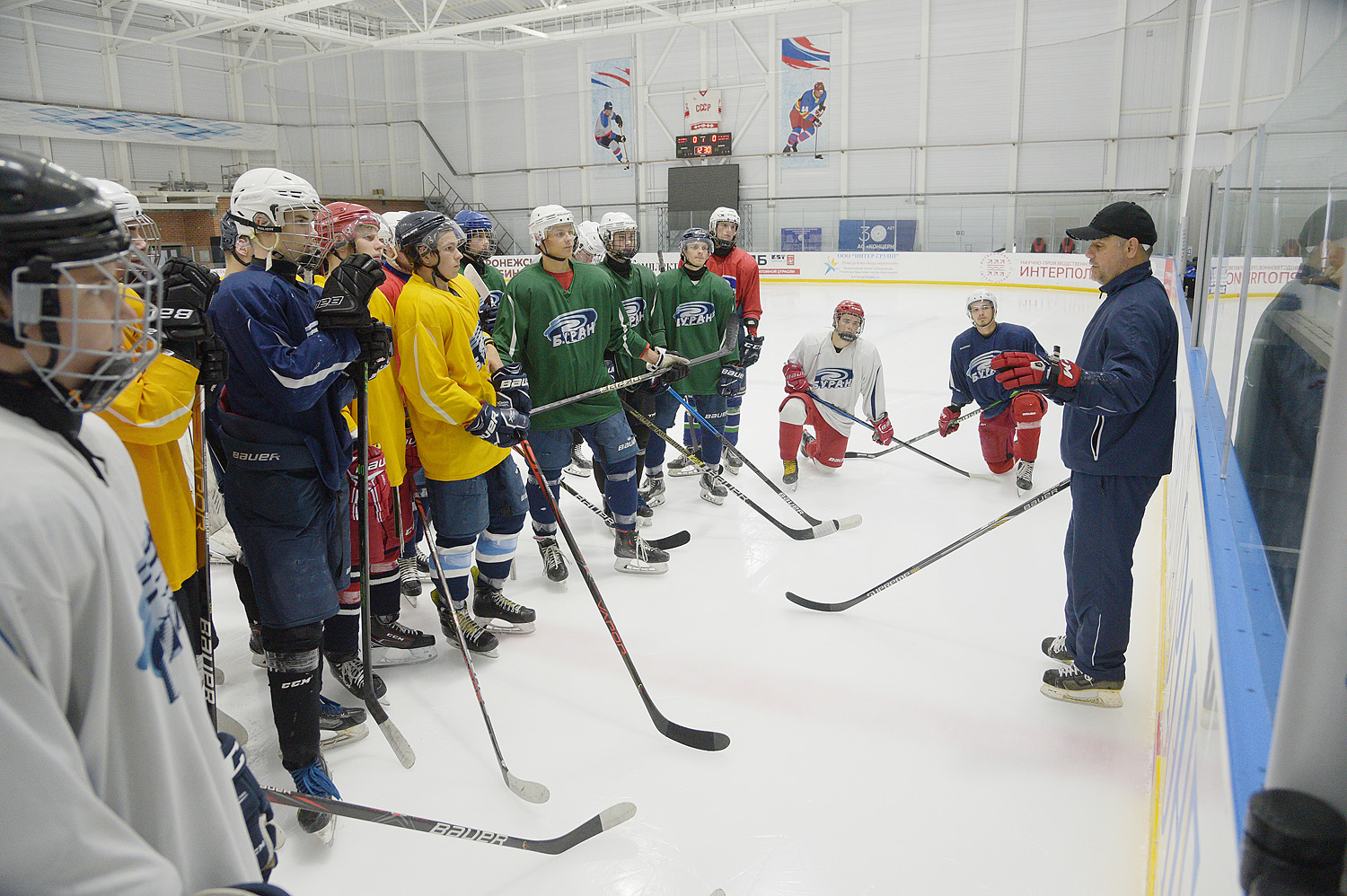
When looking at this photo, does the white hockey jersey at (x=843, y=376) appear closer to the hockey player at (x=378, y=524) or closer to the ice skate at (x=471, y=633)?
the ice skate at (x=471, y=633)

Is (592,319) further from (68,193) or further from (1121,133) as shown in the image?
(1121,133)

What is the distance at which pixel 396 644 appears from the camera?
124 inches

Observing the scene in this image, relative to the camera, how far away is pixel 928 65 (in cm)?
1939

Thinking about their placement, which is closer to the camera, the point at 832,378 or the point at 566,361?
the point at 566,361

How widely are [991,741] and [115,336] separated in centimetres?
250

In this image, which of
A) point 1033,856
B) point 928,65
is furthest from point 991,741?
point 928,65

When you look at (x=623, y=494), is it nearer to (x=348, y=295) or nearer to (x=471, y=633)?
(x=471, y=633)

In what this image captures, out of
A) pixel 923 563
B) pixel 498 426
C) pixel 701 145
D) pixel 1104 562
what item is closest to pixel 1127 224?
pixel 1104 562

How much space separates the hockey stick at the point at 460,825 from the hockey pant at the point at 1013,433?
362 centimetres

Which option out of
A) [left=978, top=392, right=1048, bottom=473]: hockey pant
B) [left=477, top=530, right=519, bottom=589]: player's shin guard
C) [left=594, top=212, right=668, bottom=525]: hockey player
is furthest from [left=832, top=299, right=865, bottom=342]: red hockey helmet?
[left=477, top=530, right=519, bottom=589]: player's shin guard

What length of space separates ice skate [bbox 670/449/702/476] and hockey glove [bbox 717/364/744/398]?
612 millimetres

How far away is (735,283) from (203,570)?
4121 millimetres

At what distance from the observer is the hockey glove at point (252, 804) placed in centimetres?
107

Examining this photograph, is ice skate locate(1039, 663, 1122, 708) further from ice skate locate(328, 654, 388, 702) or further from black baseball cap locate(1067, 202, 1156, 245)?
ice skate locate(328, 654, 388, 702)
